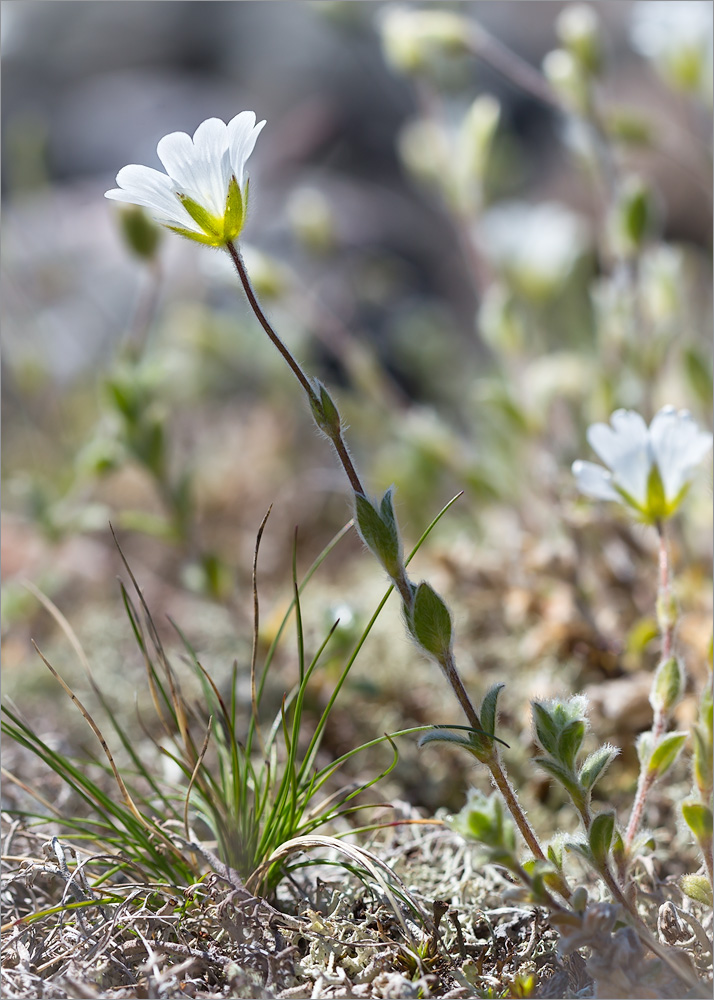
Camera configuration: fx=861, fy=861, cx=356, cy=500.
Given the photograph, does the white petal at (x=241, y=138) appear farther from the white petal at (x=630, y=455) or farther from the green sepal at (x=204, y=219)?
the white petal at (x=630, y=455)

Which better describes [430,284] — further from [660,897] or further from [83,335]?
[660,897]

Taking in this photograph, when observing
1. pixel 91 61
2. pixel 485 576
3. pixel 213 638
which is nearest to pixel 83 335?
pixel 213 638

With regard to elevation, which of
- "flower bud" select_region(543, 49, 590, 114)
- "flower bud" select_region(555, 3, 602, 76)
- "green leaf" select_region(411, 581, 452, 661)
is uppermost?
"flower bud" select_region(555, 3, 602, 76)

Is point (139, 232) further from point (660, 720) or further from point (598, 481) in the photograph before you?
point (660, 720)

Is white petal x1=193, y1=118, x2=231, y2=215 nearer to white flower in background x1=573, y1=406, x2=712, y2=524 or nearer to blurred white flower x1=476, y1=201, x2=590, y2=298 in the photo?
white flower in background x1=573, y1=406, x2=712, y2=524

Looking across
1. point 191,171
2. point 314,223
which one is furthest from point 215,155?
point 314,223

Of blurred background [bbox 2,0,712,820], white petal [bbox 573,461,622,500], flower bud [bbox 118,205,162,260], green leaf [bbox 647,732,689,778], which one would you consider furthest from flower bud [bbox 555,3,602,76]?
green leaf [bbox 647,732,689,778]

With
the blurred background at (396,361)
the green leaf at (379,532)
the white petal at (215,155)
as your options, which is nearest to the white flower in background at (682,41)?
the blurred background at (396,361)
